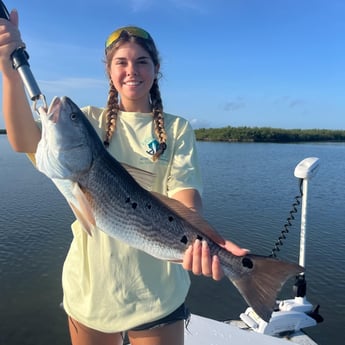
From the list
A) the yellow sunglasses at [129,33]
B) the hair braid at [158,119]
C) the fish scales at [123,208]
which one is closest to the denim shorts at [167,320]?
the fish scales at [123,208]

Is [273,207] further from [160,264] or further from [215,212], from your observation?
[160,264]

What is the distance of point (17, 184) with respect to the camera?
63.0 feet

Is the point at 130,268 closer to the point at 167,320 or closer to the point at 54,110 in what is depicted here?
the point at 167,320

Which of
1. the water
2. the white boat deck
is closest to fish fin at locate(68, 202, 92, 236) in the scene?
the white boat deck

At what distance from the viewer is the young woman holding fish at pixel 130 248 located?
2631 mm

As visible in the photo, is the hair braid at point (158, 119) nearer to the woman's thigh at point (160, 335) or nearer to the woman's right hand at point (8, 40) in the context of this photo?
the woman's right hand at point (8, 40)

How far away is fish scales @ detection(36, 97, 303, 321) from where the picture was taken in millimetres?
2316

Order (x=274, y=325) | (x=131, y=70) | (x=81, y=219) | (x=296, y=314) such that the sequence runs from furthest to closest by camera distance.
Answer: (x=296, y=314) < (x=274, y=325) < (x=131, y=70) < (x=81, y=219)

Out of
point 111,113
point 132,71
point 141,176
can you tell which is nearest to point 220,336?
point 141,176

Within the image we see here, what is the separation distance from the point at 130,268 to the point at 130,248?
5.5 inches

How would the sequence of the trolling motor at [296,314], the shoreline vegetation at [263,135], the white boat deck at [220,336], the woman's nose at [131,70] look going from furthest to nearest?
the shoreline vegetation at [263,135], the trolling motor at [296,314], the white boat deck at [220,336], the woman's nose at [131,70]

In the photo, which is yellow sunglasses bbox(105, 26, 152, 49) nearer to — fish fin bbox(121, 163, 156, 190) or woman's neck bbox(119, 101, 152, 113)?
woman's neck bbox(119, 101, 152, 113)

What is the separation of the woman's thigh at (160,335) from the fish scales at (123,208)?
0.55 metres

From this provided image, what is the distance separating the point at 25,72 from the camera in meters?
2.23
